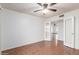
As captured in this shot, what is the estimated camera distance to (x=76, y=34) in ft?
13.4

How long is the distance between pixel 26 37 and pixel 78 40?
106 inches

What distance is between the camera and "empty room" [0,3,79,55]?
11.3ft

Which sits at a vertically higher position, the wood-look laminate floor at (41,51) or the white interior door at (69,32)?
the white interior door at (69,32)

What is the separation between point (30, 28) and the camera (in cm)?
536

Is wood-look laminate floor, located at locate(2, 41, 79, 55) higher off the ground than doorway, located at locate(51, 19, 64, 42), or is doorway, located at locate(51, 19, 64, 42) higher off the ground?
doorway, located at locate(51, 19, 64, 42)

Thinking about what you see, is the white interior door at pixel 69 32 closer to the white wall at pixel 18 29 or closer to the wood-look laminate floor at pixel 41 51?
the wood-look laminate floor at pixel 41 51

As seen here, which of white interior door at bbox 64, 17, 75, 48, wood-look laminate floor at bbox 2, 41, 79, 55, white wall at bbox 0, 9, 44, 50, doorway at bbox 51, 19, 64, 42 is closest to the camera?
wood-look laminate floor at bbox 2, 41, 79, 55

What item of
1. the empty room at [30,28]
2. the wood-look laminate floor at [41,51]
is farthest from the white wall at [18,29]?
the wood-look laminate floor at [41,51]

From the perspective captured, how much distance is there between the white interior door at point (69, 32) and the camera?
13.7 ft

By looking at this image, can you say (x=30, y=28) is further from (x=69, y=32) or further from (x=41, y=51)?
(x=69, y=32)

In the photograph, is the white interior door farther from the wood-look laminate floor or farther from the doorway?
the doorway

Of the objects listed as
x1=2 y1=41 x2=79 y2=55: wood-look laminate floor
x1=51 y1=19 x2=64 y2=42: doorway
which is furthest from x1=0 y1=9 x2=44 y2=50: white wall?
x1=51 y1=19 x2=64 y2=42: doorway

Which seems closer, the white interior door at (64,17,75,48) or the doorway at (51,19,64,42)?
the white interior door at (64,17,75,48)
